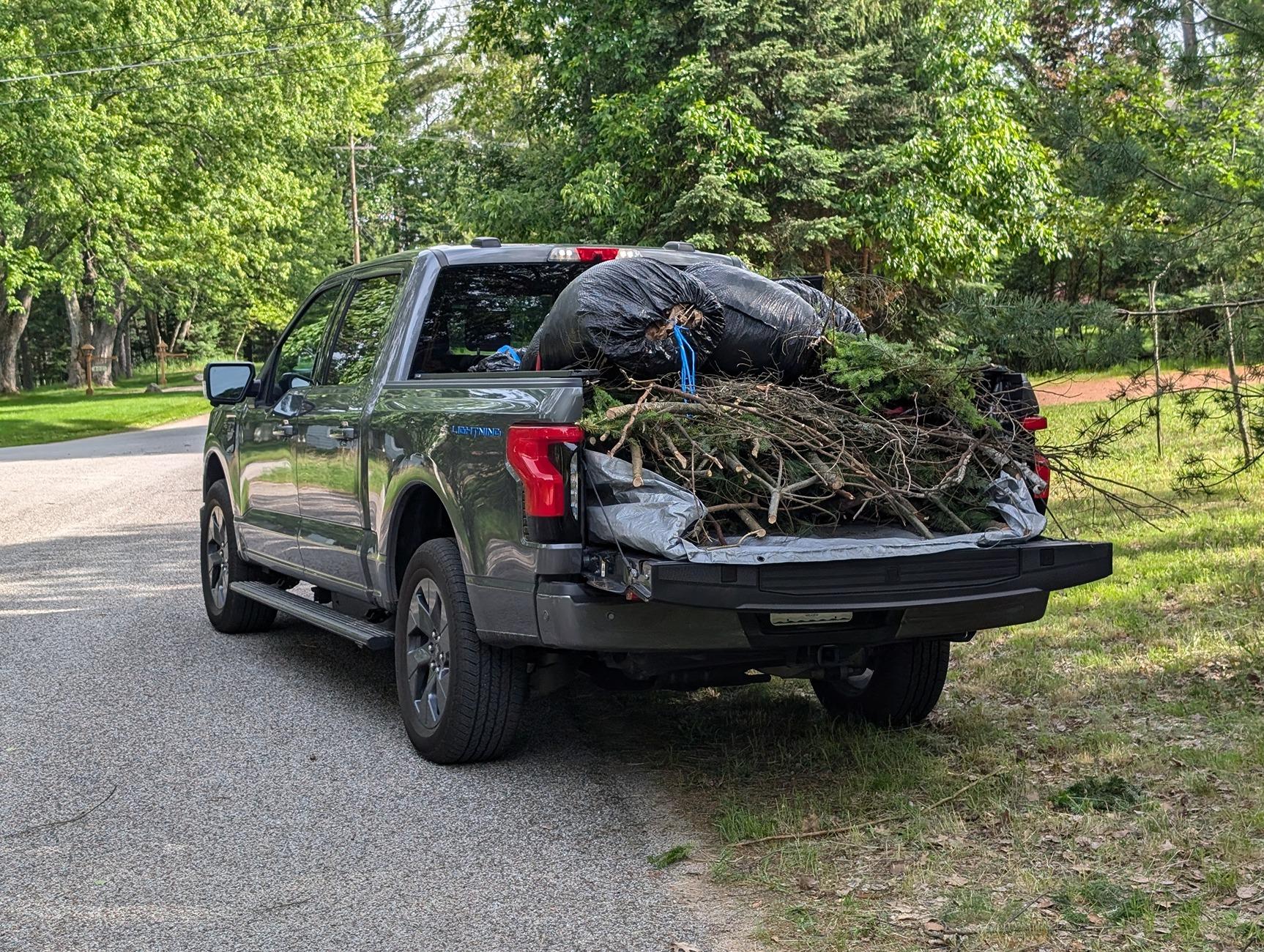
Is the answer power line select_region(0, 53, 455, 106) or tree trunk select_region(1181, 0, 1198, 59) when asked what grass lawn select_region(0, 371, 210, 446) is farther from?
tree trunk select_region(1181, 0, 1198, 59)

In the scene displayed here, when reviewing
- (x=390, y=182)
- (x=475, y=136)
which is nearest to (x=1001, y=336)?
(x=475, y=136)

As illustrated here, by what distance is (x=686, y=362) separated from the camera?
540 centimetres

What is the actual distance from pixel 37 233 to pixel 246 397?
34264mm

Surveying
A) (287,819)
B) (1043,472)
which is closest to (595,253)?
(1043,472)

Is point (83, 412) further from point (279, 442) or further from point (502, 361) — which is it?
point (502, 361)

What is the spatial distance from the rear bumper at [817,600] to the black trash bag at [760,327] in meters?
1.23

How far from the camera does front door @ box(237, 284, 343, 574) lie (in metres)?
7.39

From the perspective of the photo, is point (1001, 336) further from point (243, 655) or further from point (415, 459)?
point (243, 655)

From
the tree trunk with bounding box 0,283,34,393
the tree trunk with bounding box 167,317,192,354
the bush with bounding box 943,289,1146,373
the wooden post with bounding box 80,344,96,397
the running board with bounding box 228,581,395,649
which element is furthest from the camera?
the tree trunk with bounding box 167,317,192,354

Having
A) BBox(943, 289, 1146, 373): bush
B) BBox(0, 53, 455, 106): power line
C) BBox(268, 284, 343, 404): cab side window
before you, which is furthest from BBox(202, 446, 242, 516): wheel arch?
BBox(0, 53, 455, 106): power line

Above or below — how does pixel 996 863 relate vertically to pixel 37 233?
below

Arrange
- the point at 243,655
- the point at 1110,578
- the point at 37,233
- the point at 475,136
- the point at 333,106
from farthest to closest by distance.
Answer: the point at 475,136 → the point at 333,106 → the point at 37,233 → the point at 1110,578 → the point at 243,655

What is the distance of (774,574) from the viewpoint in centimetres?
455

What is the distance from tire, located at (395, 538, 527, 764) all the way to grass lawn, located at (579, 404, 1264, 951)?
2.24ft
